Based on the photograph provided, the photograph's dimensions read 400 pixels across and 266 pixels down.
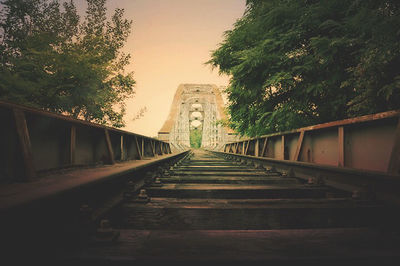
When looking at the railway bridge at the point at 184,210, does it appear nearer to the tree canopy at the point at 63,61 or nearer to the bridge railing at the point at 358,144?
the bridge railing at the point at 358,144

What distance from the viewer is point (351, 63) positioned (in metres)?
5.30

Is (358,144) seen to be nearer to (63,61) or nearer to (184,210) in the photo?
(184,210)

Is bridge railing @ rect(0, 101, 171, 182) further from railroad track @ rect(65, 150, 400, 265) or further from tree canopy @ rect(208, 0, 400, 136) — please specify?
tree canopy @ rect(208, 0, 400, 136)

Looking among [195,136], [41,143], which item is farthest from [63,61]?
[195,136]

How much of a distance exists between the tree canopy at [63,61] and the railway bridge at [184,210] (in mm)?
11175

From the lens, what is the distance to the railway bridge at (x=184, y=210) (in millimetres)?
1046

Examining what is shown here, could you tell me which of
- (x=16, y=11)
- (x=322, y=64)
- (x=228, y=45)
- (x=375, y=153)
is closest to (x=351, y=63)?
(x=322, y=64)

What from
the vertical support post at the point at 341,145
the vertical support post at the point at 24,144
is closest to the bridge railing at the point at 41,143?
the vertical support post at the point at 24,144

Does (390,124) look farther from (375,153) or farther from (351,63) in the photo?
(351,63)

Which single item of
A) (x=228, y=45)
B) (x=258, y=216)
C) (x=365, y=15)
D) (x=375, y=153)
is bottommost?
(x=258, y=216)

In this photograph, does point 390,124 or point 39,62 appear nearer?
point 390,124

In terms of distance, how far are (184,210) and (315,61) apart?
5568 mm

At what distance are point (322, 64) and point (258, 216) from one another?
16.9ft

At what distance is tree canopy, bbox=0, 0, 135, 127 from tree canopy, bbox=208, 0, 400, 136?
36.5ft
